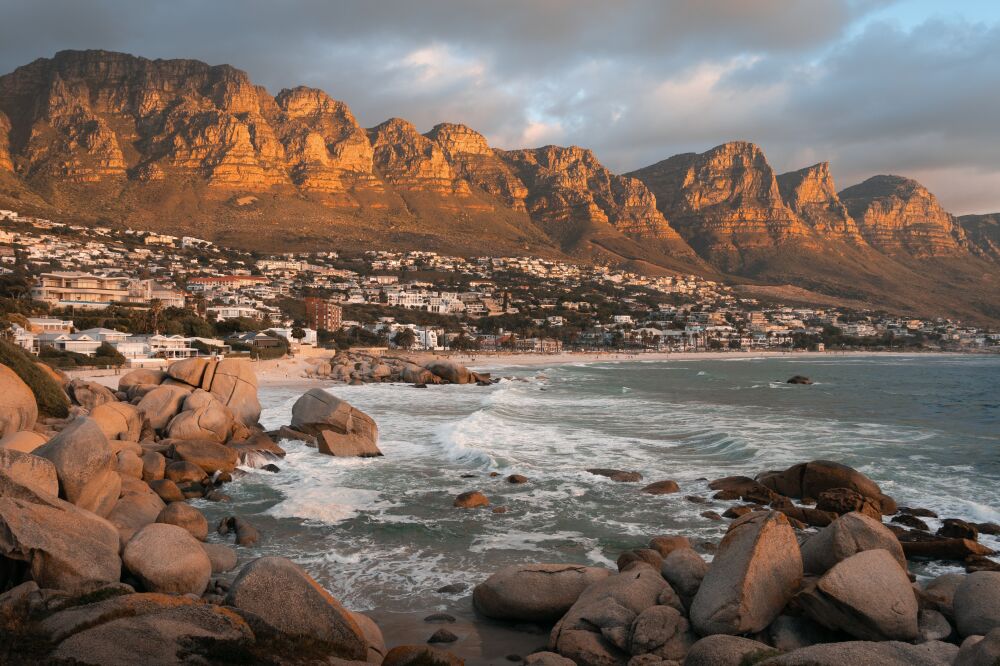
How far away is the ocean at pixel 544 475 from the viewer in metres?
13.1

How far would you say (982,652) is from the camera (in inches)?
243

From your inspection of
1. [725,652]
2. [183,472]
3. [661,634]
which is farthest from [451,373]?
[725,652]

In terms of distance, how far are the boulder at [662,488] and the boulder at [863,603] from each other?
9.24 metres

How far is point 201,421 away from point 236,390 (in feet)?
10.6

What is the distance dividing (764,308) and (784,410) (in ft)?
465

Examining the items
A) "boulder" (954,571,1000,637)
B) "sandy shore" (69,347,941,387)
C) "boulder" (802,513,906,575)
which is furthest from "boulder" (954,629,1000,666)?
"sandy shore" (69,347,941,387)

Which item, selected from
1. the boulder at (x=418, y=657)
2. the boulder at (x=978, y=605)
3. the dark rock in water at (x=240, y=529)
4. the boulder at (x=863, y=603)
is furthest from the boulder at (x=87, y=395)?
the boulder at (x=978, y=605)

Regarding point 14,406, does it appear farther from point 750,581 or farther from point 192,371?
point 750,581

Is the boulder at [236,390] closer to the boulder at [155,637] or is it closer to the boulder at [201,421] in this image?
the boulder at [201,421]

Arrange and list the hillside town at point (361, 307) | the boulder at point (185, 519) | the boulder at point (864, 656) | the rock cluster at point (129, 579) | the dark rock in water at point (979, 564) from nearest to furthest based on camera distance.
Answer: the rock cluster at point (129, 579)
the boulder at point (864, 656)
the dark rock in water at point (979, 564)
the boulder at point (185, 519)
the hillside town at point (361, 307)

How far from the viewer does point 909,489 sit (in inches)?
744

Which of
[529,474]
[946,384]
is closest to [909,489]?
[529,474]

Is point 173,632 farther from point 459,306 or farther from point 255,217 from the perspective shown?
point 255,217

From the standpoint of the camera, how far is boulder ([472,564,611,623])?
10.1 m
